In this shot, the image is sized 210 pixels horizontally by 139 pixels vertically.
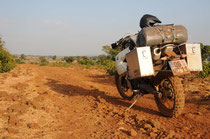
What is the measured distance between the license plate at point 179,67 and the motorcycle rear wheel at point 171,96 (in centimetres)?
26

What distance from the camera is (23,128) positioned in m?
3.07

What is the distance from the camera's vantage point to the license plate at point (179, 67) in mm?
3119

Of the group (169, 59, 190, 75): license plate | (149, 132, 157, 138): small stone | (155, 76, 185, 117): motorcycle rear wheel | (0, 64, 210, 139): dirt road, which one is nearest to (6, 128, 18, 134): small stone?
(0, 64, 210, 139): dirt road

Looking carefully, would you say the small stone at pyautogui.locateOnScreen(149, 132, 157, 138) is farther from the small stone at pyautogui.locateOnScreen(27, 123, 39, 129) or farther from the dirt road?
the small stone at pyautogui.locateOnScreen(27, 123, 39, 129)

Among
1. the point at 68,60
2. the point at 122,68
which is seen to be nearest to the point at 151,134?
the point at 122,68

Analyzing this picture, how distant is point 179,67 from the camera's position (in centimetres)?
319

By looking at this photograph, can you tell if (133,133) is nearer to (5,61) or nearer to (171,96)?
(171,96)

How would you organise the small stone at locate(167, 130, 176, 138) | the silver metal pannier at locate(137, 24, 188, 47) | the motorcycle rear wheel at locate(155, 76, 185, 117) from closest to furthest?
the small stone at locate(167, 130, 176, 138) → the motorcycle rear wheel at locate(155, 76, 185, 117) → the silver metal pannier at locate(137, 24, 188, 47)

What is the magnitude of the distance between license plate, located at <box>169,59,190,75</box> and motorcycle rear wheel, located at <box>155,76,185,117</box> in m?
0.26

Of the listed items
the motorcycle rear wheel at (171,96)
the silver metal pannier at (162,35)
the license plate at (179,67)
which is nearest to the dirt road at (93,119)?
the motorcycle rear wheel at (171,96)

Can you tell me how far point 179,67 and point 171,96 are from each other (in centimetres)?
64

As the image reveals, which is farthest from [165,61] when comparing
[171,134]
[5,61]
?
[5,61]

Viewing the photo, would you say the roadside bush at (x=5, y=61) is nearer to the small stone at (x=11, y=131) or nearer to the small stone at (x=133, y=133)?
the small stone at (x=11, y=131)

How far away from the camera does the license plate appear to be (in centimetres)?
312
